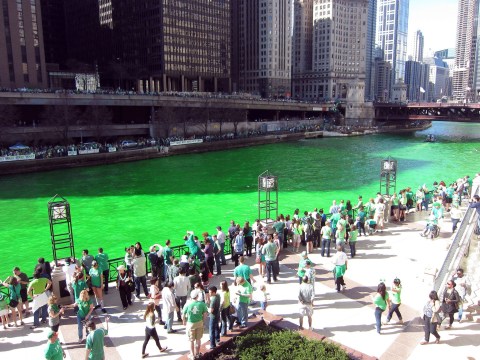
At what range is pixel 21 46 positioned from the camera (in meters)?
87.4

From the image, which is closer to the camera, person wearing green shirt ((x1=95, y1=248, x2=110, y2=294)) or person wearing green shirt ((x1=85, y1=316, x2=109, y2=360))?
person wearing green shirt ((x1=85, y1=316, x2=109, y2=360))

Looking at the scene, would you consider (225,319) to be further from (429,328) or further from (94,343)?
(429,328)

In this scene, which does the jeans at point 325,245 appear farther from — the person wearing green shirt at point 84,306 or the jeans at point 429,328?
the person wearing green shirt at point 84,306

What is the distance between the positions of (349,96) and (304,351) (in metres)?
156

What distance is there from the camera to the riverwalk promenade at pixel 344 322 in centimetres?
1049

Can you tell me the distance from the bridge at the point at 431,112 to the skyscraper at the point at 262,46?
4750 centimetres

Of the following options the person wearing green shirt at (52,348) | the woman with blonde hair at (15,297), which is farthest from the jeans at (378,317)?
the woman with blonde hair at (15,297)

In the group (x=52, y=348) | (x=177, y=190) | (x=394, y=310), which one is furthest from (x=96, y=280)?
(x=177, y=190)

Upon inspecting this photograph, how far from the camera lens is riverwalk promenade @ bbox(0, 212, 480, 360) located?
1049 centimetres

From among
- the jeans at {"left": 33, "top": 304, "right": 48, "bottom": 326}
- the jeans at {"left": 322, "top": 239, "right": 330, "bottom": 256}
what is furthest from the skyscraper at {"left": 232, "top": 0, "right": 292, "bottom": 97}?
the jeans at {"left": 33, "top": 304, "right": 48, "bottom": 326}

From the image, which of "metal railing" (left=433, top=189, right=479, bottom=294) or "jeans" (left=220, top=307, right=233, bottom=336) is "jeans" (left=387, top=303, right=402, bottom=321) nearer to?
"metal railing" (left=433, top=189, right=479, bottom=294)

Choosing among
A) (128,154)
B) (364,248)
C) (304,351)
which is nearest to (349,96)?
(128,154)

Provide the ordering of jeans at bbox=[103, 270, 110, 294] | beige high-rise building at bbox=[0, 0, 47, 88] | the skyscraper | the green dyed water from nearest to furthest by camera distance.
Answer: jeans at bbox=[103, 270, 110, 294] < the green dyed water < beige high-rise building at bbox=[0, 0, 47, 88] < the skyscraper

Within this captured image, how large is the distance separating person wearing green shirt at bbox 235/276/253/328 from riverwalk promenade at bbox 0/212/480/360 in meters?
0.42
